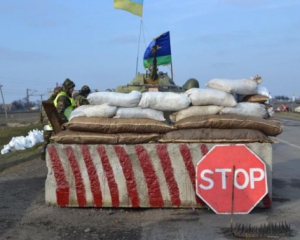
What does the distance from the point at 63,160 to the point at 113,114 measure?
0.96 m

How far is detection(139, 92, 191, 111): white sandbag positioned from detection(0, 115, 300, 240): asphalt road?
1.48 meters

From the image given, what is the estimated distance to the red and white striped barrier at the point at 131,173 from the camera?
21.1 feet

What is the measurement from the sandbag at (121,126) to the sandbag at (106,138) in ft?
0.21

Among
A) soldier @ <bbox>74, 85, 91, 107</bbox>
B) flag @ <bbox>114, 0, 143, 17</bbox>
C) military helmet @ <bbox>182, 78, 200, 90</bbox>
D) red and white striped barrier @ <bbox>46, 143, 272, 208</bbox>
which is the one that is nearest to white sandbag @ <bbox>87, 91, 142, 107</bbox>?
red and white striped barrier @ <bbox>46, 143, 272, 208</bbox>

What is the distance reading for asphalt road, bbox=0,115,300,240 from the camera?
5.35m

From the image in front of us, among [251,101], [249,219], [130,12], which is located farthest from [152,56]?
[249,219]

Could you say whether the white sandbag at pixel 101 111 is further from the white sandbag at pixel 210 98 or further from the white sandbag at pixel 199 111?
the white sandbag at pixel 210 98

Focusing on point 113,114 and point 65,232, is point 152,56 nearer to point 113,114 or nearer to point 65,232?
point 113,114

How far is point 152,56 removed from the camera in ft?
60.5

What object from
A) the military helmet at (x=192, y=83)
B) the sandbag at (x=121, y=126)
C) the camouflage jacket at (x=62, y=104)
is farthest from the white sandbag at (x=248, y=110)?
the military helmet at (x=192, y=83)

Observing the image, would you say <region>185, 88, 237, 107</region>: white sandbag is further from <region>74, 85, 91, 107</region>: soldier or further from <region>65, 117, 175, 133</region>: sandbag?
<region>74, 85, 91, 107</region>: soldier

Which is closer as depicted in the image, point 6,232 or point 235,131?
point 6,232

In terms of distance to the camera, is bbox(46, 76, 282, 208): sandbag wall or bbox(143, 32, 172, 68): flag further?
bbox(143, 32, 172, 68): flag

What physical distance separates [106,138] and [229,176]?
1.76m
